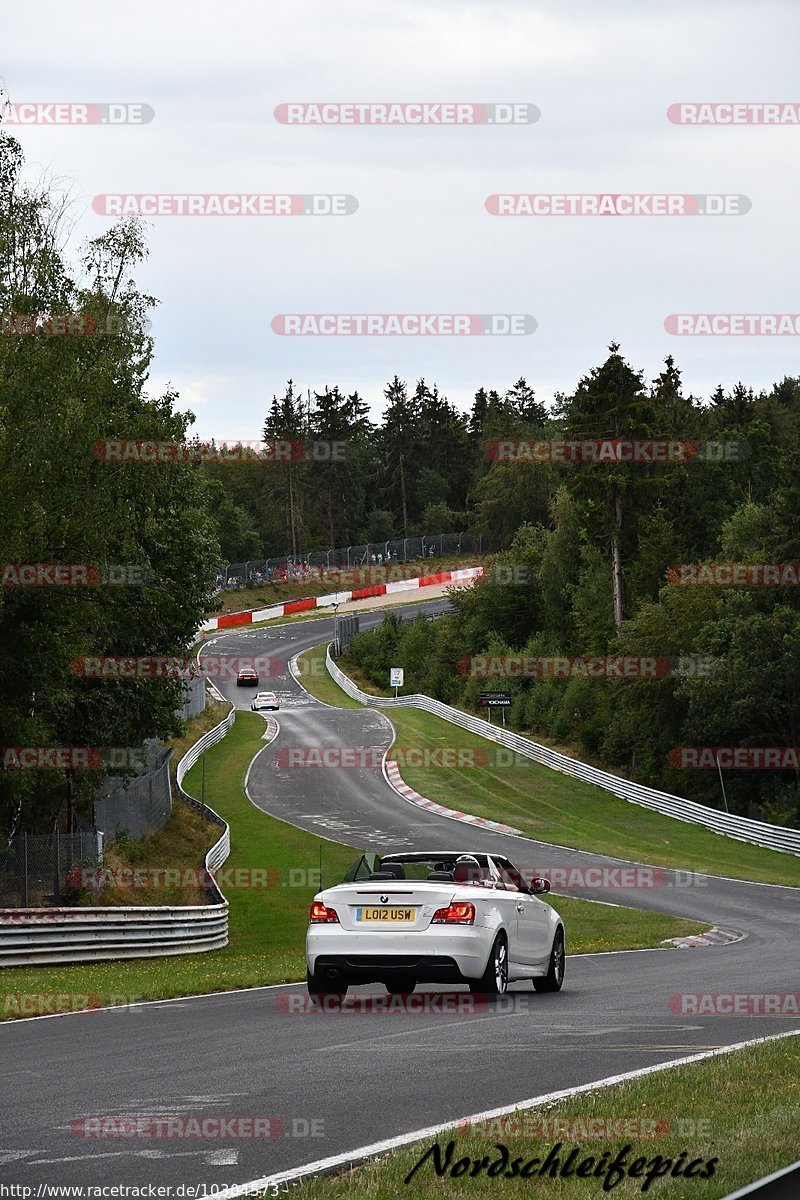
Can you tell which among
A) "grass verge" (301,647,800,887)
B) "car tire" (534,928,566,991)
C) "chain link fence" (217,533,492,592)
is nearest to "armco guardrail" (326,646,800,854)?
"grass verge" (301,647,800,887)

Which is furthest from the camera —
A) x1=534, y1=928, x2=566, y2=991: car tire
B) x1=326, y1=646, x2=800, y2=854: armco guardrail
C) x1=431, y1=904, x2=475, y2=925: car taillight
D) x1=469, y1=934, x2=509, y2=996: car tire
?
x1=326, y1=646, x2=800, y2=854: armco guardrail

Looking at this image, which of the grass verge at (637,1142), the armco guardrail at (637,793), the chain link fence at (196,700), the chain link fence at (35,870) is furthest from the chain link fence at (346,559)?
the grass verge at (637,1142)

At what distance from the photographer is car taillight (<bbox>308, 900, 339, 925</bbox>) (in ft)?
42.5

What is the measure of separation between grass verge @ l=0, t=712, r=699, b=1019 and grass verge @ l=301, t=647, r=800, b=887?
7.96m

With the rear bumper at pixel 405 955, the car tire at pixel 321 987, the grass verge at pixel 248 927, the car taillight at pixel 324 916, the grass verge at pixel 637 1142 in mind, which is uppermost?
the grass verge at pixel 637 1142

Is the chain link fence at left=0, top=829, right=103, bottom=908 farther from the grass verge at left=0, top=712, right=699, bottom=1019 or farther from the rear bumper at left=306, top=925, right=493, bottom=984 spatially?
the rear bumper at left=306, top=925, right=493, bottom=984

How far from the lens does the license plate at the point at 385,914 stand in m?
12.8

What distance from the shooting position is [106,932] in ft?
72.6

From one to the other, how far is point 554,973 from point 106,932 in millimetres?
9282

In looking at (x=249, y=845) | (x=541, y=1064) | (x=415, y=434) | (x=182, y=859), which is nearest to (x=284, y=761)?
(x=249, y=845)

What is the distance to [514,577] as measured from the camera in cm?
9444

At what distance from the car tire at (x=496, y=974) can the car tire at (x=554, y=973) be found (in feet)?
4.94

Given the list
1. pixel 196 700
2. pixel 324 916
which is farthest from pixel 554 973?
pixel 196 700

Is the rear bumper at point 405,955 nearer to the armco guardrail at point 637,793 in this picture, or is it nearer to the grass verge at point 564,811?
the grass verge at point 564,811
